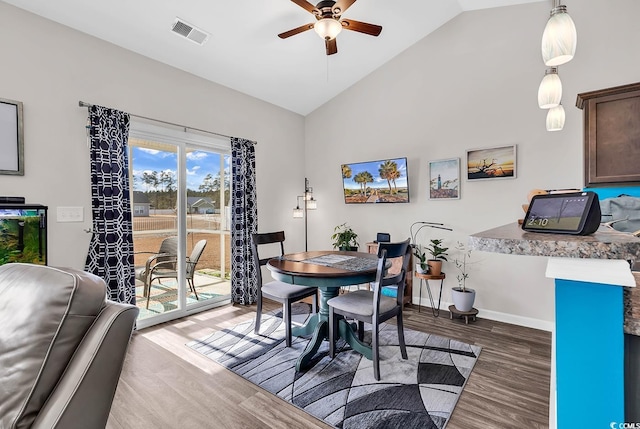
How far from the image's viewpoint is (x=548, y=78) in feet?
6.26

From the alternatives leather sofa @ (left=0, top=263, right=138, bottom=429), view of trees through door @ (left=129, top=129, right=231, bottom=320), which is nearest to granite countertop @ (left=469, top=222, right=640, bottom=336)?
leather sofa @ (left=0, top=263, right=138, bottom=429)

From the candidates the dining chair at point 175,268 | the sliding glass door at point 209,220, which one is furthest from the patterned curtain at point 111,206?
the sliding glass door at point 209,220

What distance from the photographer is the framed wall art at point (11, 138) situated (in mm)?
2396

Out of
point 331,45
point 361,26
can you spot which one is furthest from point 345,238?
point 361,26

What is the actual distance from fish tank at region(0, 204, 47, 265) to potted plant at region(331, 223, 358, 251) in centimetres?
316

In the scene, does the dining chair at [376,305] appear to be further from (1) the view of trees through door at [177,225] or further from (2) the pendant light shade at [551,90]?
(1) the view of trees through door at [177,225]

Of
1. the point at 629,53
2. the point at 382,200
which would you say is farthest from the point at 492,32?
the point at 382,200

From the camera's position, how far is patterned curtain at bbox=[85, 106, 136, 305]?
2.84 metres

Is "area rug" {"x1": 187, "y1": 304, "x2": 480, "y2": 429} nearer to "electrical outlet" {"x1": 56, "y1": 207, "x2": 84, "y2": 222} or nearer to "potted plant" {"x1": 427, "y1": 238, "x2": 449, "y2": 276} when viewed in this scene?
"potted plant" {"x1": 427, "y1": 238, "x2": 449, "y2": 276}

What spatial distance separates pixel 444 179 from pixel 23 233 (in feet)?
13.5

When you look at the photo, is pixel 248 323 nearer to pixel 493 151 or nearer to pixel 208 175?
pixel 208 175

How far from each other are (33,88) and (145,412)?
2741 millimetres

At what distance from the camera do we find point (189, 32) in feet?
9.90

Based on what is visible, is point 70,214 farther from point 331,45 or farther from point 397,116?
point 397,116
